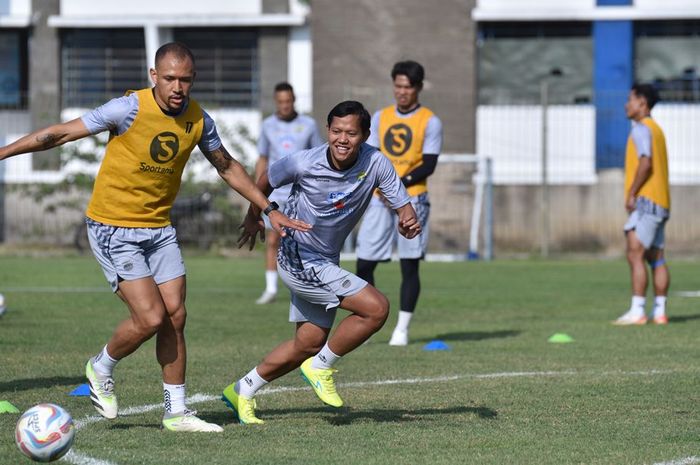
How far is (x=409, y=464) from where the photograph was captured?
6039 millimetres

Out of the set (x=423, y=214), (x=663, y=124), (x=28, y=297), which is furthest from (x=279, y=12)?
(x=423, y=214)

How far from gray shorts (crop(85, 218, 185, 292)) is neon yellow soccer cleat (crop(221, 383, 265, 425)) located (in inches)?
29.7

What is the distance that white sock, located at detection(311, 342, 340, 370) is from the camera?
7336 millimetres

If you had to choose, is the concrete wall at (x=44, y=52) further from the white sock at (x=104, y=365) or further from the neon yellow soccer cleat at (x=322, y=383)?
the neon yellow soccer cleat at (x=322, y=383)

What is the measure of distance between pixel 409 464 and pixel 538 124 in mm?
19568

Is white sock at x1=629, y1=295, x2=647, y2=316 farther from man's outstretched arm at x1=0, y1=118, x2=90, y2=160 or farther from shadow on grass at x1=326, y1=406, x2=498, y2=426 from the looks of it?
man's outstretched arm at x1=0, y1=118, x2=90, y2=160

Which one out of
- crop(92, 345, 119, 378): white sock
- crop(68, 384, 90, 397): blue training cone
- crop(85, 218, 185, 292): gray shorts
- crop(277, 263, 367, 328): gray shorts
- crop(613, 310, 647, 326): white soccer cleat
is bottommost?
crop(613, 310, 647, 326): white soccer cleat

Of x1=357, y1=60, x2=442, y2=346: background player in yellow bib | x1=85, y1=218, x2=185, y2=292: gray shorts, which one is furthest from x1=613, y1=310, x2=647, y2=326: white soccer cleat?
x1=85, y1=218, x2=185, y2=292: gray shorts

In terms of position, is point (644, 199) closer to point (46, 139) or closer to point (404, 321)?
point (404, 321)

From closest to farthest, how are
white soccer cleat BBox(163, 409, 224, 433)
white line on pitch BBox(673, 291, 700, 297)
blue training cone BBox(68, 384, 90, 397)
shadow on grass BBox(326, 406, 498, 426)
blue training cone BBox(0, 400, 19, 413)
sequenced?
white soccer cleat BBox(163, 409, 224, 433) → shadow on grass BBox(326, 406, 498, 426) → blue training cone BBox(0, 400, 19, 413) → blue training cone BBox(68, 384, 90, 397) → white line on pitch BBox(673, 291, 700, 297)

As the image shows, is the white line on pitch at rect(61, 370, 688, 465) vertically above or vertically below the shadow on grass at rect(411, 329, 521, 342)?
above

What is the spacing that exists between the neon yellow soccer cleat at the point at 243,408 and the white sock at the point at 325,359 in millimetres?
409

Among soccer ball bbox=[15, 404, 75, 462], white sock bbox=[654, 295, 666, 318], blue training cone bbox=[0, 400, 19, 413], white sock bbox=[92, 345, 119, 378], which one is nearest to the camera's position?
soccer ball bbox=[15, 404, 75, 462]

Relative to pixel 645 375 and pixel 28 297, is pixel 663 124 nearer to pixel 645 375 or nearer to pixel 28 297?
pixel 28 297
